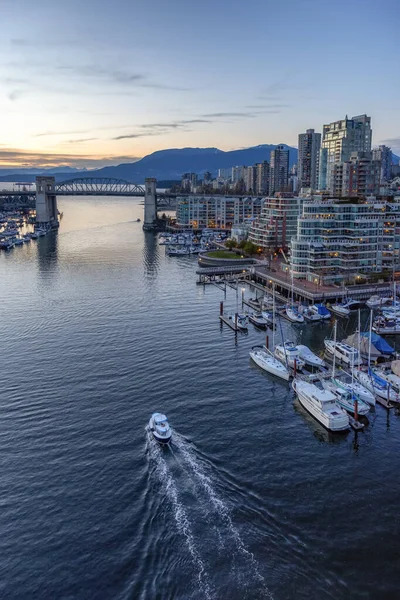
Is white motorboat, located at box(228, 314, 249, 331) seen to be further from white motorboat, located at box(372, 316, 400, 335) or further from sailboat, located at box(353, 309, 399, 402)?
sailboat, located at box(353, 309, 399, 402)

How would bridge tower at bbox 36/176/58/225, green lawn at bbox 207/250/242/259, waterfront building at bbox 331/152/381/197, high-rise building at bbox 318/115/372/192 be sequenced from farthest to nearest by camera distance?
high-rise building at bbox 318/115/372/192
bridge tower at bbox 36/176/58/225
waterfront building at bbox 331/152/381/197
green lawn at bbox 207/250/242/259

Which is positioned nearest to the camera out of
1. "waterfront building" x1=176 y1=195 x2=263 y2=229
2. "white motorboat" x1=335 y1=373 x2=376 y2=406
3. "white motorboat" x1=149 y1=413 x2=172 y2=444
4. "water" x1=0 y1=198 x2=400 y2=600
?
"water" x1=0 y1=198 x2=400 y2=600

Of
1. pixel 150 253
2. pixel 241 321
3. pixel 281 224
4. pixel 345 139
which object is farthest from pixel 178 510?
pixel 345 139

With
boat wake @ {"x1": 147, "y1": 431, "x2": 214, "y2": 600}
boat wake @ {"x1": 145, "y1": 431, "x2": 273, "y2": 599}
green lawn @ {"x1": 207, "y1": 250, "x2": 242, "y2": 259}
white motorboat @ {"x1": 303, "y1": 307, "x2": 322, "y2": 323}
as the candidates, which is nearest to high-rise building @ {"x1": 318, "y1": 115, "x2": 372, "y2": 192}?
green lawn @ {"x1": 207, "y1": 250, "x2": 242, "y2": 259}

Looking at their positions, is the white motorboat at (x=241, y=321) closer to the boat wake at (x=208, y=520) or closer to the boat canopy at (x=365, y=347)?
the boat canopy at (x=365, y=347)

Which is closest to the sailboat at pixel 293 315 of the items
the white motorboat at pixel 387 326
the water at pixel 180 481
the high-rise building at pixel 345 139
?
the water at pixel 180 481

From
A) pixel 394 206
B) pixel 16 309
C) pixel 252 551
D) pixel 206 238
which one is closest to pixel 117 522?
pixel 252 551

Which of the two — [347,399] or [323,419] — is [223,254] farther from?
[323,419]
